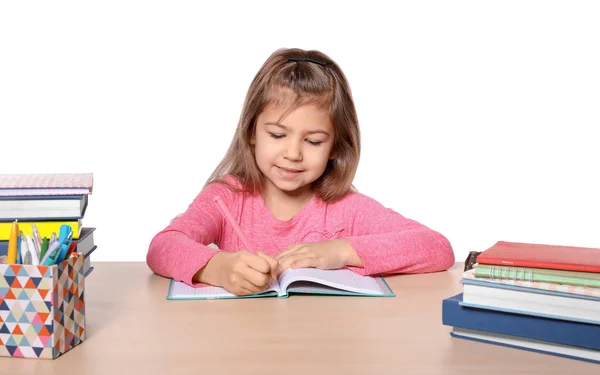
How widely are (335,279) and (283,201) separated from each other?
52 centimetres

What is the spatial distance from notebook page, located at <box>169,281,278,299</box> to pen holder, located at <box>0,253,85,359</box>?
13.9 inches

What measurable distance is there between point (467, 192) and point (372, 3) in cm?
82

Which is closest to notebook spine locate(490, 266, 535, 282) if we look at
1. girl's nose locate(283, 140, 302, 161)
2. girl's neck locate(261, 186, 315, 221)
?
girl's nose locate(283, 140, 302, 161)

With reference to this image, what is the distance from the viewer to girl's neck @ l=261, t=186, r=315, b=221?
6.65ft

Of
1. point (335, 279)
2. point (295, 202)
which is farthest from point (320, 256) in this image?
point (295, 202)

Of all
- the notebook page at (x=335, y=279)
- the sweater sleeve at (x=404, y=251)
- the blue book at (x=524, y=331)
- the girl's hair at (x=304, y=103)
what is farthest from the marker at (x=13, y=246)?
the girl's hair at (x=304, y=103)

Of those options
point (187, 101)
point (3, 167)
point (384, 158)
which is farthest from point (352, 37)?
point (3, 167)

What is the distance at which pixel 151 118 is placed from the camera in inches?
126

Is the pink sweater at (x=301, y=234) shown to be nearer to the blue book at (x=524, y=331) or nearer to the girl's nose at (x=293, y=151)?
the girl's nose at (x=293, y=151)

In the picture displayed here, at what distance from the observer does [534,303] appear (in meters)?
1.16

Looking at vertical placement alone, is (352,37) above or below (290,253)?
above

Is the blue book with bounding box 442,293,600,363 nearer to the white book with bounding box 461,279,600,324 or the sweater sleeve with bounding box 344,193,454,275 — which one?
the white book with bounding box 461,279,600,324

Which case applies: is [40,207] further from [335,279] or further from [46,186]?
[335,279]

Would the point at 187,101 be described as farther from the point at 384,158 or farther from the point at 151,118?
the point at 384,158
